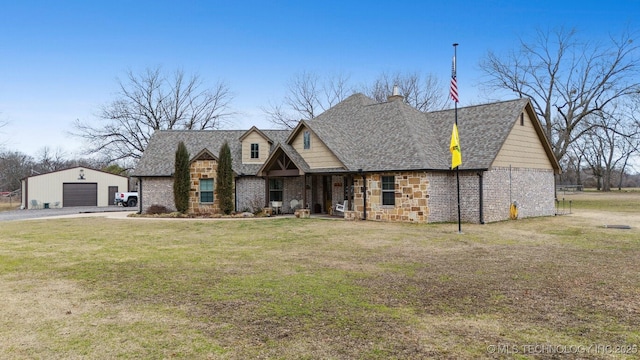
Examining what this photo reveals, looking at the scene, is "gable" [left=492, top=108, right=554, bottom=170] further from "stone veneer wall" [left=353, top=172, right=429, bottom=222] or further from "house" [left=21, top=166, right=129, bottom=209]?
"house" [left=21, top=166, right=129, bottom=209]

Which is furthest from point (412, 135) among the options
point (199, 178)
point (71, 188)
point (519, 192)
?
point (71, 188)

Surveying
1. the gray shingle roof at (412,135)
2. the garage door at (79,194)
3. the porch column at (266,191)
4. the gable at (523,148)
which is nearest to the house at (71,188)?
the garage door at (79,194)

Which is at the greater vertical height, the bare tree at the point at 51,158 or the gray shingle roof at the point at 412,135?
the bare tree at the point at 51,158

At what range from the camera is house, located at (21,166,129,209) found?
113ft

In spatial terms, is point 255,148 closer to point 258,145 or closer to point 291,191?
point 258,145

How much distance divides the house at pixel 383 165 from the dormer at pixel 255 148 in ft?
0.20

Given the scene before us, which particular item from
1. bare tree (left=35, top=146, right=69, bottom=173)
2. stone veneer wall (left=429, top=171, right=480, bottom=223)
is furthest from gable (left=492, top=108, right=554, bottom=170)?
bare tree (left=35, top=146, right=69, bottom=173)

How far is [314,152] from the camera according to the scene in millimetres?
22016

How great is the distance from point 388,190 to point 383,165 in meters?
1.21

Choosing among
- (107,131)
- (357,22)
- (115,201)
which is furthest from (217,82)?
(357,22)

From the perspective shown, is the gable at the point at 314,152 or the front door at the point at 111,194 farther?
the front door at the point at 111,194

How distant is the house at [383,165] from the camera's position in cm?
1894

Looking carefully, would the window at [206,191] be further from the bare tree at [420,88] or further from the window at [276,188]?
the bare tree at [420,88]

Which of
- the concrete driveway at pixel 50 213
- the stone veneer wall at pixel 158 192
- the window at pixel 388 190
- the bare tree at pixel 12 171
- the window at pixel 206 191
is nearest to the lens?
the window at pixel 388 190
